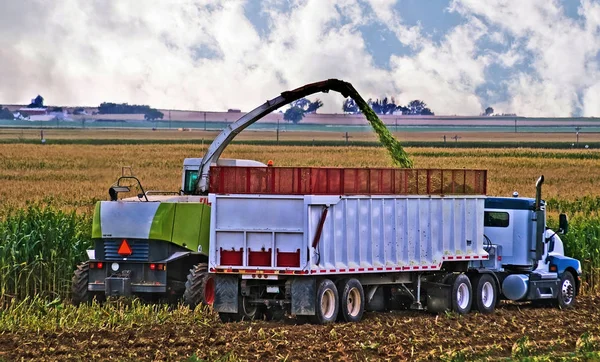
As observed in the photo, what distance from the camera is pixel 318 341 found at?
55.6 feet

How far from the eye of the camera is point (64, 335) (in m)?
17.1

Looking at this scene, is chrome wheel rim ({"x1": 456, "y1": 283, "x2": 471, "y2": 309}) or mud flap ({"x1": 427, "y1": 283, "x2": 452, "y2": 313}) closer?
mud flap ({"x1": 427, "y1": 283, "x2": 452, "y2": 313})

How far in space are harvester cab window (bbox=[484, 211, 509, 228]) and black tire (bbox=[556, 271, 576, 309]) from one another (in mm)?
1665

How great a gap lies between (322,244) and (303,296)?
0.86 metres

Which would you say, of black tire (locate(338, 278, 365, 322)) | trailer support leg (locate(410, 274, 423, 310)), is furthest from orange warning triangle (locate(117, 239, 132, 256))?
trailer support leg (locate(410, 274, 423, 310))

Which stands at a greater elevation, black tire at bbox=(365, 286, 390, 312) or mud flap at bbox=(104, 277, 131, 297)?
mud flap at bbox=(104, 277, 131, 297)

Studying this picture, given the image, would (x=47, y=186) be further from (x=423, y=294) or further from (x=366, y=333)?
(x=366, y=333)

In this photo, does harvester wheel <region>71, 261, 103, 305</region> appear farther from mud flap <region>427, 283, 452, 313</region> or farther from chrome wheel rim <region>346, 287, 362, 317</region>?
mud flap <region>427, 283, 452, 313</region>

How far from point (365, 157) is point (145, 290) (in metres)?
55.1

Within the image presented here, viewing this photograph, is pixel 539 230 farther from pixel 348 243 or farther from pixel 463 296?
pixel 348 243

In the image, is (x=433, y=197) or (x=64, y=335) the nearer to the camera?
(x=64, y=335)

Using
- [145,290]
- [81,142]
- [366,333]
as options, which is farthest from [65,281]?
Answer: [81,142]

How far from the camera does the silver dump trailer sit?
19.0 meters

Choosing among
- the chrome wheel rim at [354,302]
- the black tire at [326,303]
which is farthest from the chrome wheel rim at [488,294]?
the black tire at [326,303]
